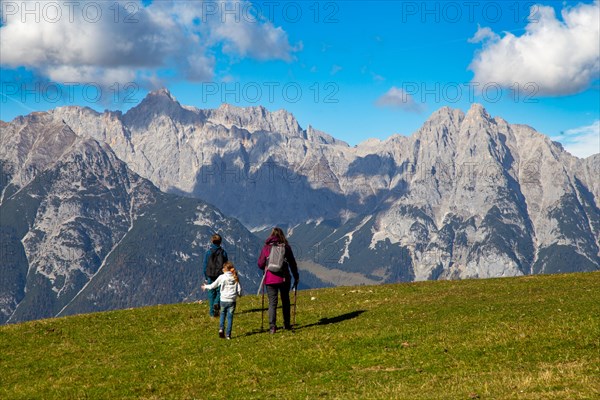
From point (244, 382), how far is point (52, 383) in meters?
8.87

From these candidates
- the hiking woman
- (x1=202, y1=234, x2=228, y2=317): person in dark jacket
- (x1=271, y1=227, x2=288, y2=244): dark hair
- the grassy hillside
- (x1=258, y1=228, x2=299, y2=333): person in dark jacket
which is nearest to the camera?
the grassy hillside

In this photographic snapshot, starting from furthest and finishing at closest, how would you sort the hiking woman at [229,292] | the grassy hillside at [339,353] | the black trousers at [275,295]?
the hiking woman at [229,292], the black trousers at [275,295], the grassy hillside at [339,353]

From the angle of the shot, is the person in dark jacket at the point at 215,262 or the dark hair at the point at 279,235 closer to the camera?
the dark hair at the point at 279,235

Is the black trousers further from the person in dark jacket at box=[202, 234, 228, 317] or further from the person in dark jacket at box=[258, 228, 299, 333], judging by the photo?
the person in dark jacket at box=[202, 234, 228, 317]

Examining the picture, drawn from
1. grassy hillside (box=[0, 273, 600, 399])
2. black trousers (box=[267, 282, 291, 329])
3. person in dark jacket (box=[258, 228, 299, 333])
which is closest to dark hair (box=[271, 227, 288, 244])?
person in dark jacket (box=[258, 228, 299, 333])

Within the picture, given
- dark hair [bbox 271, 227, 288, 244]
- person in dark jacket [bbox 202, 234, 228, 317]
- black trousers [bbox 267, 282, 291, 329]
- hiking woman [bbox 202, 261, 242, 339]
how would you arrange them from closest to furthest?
black trousers [bbox 267, 282, 291, 329], dark hair [bbox 271, 227, 288, 244], hiking woman [bbox 202, 261, 242, 339], person in dark jacket [bbox 202, 234, 228, 317]

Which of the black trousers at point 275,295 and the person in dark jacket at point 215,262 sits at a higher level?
the person in dark jacket at point 215,262

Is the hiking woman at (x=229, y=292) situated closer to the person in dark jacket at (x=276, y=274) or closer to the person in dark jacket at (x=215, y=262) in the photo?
the person in dark jacket at (x=276, y=274)

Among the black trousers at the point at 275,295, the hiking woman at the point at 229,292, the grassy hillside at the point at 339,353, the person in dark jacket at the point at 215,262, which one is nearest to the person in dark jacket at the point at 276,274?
the black trousers at the point at 275,295

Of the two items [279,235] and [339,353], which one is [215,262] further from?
[339,353]

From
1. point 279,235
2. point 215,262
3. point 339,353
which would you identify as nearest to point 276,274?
point 279,235

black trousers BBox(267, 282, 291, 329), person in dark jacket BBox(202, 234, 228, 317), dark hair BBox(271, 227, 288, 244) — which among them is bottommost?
black trousers BBox(267, 282, 291, 329)

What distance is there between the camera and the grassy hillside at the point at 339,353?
2373cm

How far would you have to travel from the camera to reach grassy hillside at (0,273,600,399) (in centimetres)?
2373
